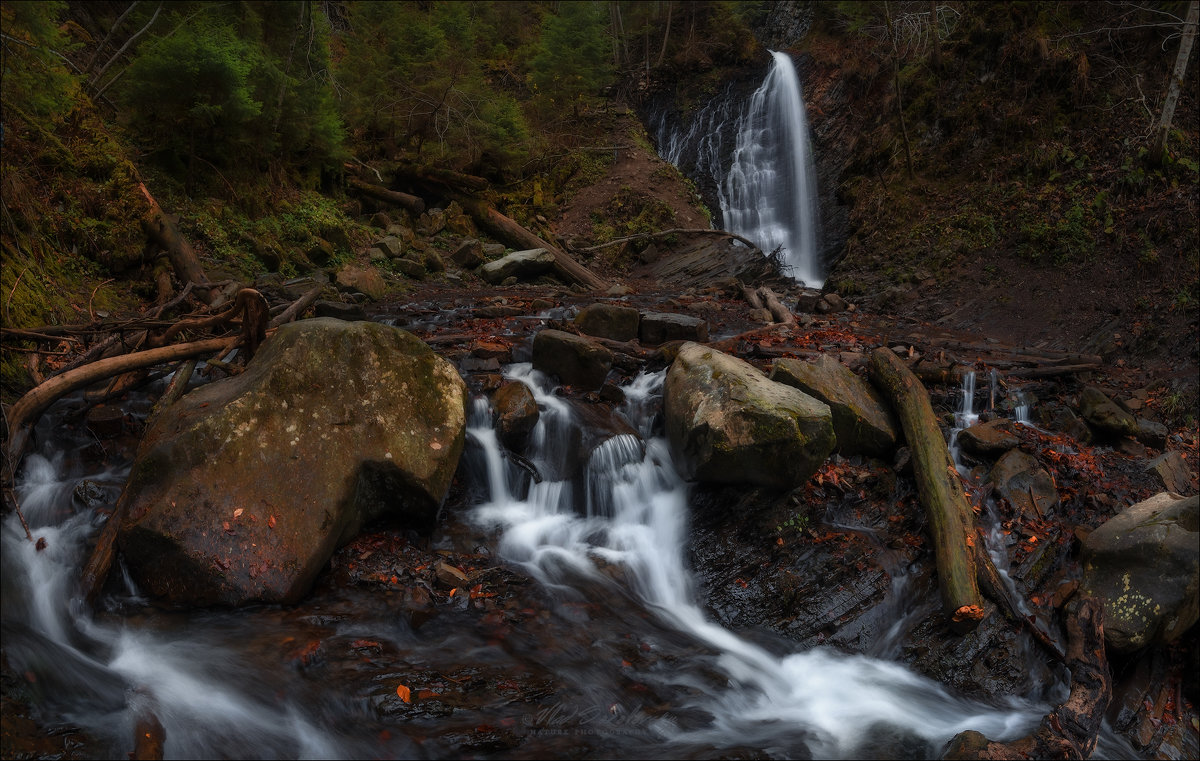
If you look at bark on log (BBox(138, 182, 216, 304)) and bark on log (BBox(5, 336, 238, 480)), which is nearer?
bark on log (BBox(5, 336, 238, 480))

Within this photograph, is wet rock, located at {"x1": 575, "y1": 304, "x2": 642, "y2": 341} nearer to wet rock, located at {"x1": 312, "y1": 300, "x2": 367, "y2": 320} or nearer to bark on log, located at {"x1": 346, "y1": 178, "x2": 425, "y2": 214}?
wet rock, located at {"x1": 312, "y1": 300, "x2": 367, "y2": 320}

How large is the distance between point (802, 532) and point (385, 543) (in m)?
3.58

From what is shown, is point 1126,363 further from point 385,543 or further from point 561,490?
point 385,543

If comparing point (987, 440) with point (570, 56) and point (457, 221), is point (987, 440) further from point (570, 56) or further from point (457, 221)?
point (570, 56)

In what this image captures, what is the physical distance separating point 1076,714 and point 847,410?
2822 millimetres

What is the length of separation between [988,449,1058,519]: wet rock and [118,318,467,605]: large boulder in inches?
202

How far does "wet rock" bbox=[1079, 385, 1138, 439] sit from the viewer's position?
663cm

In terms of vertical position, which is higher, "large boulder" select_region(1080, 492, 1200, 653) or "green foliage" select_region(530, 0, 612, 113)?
"green foliage" select_region(530, 0, 612, 113)

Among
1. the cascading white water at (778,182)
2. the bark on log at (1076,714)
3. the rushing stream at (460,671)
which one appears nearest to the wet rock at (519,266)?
the cascading white water at (778,182)

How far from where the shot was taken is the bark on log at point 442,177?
17234mm

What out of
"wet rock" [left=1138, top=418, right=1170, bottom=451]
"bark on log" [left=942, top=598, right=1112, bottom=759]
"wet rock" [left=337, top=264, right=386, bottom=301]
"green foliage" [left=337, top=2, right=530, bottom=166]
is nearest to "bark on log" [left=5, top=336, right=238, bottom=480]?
"wet rock" [left=337, top=264, right=386, bottom=301]

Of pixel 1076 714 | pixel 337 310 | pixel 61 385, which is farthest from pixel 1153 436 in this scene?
pixel 61 385

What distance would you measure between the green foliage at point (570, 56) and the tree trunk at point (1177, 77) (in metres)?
15.8

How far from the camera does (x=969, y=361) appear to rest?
834cm
